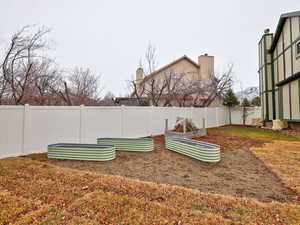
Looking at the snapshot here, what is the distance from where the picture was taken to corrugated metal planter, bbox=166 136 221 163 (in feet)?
15.9

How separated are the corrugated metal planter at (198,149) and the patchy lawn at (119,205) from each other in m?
2.08

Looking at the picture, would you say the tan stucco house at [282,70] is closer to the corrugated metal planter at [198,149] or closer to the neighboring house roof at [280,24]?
the neighboring house roof at [280,24]

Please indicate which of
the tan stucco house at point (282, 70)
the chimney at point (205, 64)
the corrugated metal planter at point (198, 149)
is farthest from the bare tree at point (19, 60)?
the chimney at point (205, 64)

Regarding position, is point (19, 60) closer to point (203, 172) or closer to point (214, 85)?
point (203, 172)

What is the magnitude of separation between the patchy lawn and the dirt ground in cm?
38

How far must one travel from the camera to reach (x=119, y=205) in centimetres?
253

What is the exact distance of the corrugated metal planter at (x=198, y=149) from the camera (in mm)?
4848

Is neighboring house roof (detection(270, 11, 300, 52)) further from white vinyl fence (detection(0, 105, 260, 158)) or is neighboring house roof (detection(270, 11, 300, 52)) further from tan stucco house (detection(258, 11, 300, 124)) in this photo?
white vinyl fence (detection(0, 105, 260, 158))

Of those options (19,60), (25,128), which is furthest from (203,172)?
(19,60)

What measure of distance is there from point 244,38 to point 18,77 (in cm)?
1700

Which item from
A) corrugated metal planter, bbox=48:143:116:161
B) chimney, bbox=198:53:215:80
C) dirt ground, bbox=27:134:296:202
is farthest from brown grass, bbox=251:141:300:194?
chimney, bbox=198:53:215:80

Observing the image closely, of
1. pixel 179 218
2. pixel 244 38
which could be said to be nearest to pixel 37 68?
pixel 179 218

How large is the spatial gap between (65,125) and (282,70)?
48.0 feet

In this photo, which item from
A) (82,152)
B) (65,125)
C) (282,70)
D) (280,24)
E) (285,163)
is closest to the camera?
(285,163)
